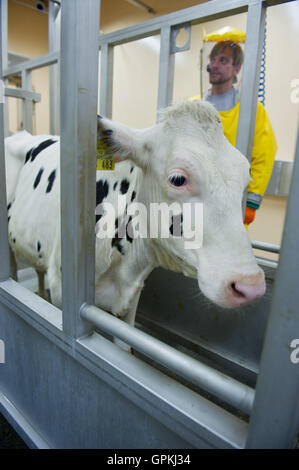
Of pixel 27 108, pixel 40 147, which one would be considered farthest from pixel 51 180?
pixel 27 108

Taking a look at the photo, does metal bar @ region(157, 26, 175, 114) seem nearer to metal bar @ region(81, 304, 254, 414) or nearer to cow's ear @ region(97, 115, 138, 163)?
cow's ear @ region(97, 115, 138, 163)

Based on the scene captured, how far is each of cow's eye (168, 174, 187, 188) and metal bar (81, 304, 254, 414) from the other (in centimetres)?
38

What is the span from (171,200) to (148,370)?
434mm

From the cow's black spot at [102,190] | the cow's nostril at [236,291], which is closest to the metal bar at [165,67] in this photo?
the cow's black spot at [102,190]

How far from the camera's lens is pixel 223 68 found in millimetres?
1559

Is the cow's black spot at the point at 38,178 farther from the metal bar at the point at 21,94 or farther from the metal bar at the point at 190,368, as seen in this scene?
the metal bar at the point at 190,368

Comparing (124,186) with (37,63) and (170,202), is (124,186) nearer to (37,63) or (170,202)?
(170,202)

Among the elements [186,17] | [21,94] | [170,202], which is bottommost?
[170,202]

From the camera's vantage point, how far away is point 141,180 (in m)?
0.94

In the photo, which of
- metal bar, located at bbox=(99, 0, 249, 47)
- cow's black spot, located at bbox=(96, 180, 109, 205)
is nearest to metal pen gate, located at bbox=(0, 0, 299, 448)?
metal bar, located at bbox=(99, 0, 249, 47)

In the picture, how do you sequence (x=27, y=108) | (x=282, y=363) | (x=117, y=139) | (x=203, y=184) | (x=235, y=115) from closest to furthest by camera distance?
1. (x=282, y=363)
2. (x=203, y=184)
3. (x=117, y=139)
4. (x=235, y=115)
5. (x=27, y=108)

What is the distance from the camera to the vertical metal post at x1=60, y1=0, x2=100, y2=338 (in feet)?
1.74

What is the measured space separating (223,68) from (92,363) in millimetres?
1583
